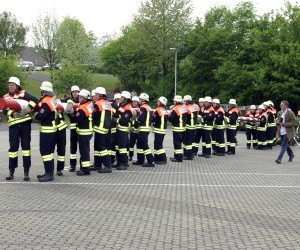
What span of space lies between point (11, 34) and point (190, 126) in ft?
224

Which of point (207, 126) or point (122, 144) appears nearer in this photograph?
point (122, 144)

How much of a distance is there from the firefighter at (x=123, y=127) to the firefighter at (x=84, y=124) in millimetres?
1396

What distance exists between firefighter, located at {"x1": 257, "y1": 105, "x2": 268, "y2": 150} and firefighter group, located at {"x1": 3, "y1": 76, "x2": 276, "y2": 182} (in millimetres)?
2819

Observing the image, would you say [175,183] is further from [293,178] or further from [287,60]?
[287,60]

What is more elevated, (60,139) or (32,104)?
(32,104)

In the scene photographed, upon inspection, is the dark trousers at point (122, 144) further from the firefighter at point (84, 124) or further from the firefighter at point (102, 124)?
the firefighter at point (84, 124)

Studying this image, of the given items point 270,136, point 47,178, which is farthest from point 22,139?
point 270,136

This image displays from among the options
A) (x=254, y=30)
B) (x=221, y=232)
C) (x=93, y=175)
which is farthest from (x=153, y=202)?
(x=254, y=30)

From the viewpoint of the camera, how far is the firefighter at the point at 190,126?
18016 millimetres

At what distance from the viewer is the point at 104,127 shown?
14.0 metres

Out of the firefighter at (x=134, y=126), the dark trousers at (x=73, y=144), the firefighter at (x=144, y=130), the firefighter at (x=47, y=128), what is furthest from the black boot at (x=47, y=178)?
the firefighter at (x=134, y=126)

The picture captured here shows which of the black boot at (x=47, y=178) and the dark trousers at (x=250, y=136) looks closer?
the black boot at (x=47, y=178)

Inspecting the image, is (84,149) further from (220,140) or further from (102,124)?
(220,140)

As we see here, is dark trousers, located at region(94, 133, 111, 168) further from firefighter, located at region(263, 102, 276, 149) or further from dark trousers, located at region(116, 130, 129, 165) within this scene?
firefighter, located at region(263, 102, 276, 149)
